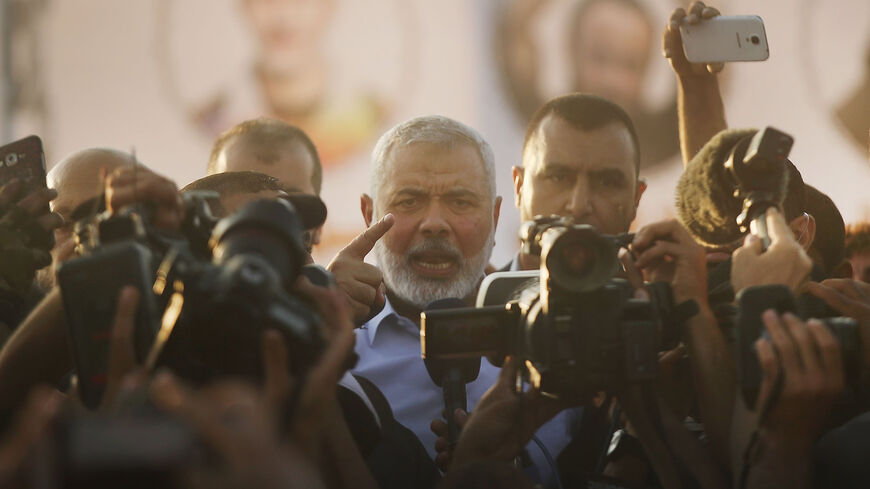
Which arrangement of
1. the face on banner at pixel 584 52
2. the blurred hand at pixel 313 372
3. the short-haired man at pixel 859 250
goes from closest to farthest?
1. the blurred hand at pixel 313 372
2. the short-haired man at pixel 859 250
3. the face on banner at pixel 584 52

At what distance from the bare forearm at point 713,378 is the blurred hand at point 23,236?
152 cm

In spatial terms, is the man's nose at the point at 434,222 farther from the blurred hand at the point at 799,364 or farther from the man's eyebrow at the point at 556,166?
the blurred hand at the point at 799,364

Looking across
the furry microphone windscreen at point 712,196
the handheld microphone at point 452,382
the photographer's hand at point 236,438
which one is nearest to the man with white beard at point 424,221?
the handheld microphone at point 452,382

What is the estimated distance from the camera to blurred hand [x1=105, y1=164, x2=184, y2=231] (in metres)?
2.12

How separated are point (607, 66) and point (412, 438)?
199 inches

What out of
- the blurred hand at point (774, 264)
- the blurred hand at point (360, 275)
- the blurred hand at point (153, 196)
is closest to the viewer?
the blurred hand at point (153, 196)

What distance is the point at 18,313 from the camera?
277 cm

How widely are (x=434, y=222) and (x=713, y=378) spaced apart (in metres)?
1.33

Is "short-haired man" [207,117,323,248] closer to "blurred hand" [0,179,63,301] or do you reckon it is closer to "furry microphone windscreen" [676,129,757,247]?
"blurred hand" [0,179,63,301]

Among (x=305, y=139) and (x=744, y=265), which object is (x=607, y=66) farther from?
(x=744, y=265)

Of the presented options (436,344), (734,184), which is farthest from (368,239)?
(734,184)

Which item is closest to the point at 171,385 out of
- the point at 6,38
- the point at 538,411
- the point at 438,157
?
the point at 538,411

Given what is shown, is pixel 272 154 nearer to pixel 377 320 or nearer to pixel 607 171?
pixel 377 320

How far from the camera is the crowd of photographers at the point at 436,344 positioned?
162 cm
